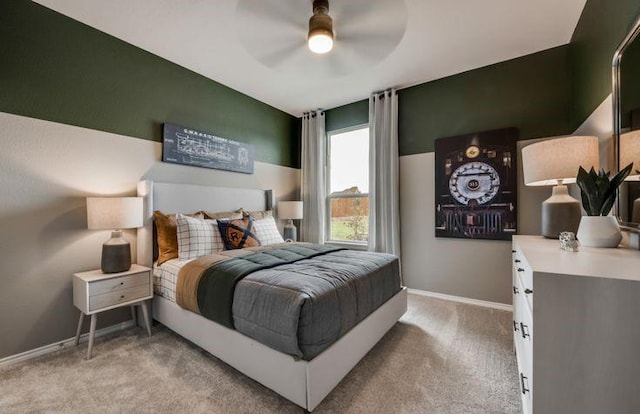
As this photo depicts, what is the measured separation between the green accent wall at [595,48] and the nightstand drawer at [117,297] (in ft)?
12.2

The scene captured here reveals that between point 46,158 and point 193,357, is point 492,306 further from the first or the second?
point 46,158

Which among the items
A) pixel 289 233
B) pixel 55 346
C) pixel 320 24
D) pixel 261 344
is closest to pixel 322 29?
pixel 320 24

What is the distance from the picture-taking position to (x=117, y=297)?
2.10 meters

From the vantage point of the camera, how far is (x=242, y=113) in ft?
12.0

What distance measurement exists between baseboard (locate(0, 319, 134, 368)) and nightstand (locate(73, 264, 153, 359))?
8 cm

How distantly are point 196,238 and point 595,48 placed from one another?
3.61 meters

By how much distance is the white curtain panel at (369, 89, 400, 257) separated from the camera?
3494mm

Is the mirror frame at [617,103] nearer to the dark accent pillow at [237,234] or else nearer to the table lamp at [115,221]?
the dark accent pillow at [237,234]

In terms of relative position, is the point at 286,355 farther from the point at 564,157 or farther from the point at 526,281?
the point at 564,157

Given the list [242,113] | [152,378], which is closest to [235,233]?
[152,378]

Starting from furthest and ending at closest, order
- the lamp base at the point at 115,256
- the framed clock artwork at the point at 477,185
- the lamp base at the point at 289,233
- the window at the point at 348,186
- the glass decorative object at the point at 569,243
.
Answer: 1. the window at the point at 348,186
2. the lamp base at the point at 289,233
3. the framed clock artwork at the point at 477,185
4. the lamp base at the point at 115,256
5. the glass decorative object at the point at 569,243

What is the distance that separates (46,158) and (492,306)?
14.7 feet

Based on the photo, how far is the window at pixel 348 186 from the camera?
399 cm

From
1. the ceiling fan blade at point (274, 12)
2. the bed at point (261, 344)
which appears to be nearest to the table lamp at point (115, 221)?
the bed at point (261, 344)
